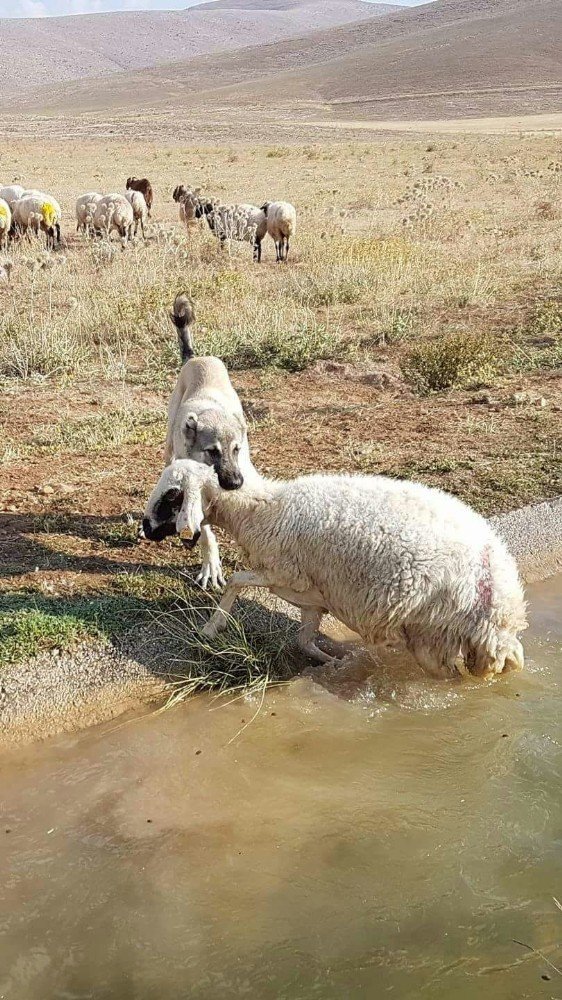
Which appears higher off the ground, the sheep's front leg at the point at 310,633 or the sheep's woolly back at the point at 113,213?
the sheep's woolly back at the point at 113,213

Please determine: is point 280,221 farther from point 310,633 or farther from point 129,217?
point 310,633

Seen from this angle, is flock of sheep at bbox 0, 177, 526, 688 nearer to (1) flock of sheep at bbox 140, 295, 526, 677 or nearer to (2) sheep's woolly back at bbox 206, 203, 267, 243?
(1) flock of sheep at bbox 140, 295, 526, 677

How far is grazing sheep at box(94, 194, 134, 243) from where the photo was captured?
1786 cm

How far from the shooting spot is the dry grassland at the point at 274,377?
591 cm

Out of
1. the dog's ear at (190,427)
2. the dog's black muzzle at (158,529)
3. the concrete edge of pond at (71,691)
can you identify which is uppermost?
the dog's ear at (190,427)

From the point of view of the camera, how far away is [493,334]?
1057cm

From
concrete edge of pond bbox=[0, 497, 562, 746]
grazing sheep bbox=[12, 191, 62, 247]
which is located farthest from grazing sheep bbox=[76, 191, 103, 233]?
concrete edge of pond bbox=[0, 497, 562, 746]

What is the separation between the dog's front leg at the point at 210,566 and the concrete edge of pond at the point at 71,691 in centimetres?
79

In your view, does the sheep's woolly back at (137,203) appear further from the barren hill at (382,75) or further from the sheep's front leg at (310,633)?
the barren hill at (382,75)

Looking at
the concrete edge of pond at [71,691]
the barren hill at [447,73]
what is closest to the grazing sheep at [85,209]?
the concrete edge of pond at [71,691]

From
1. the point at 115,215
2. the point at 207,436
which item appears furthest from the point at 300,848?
the point at 115,215

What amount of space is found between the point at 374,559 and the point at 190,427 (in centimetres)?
138

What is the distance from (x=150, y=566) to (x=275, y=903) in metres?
2.71

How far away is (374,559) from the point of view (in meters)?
4.46
